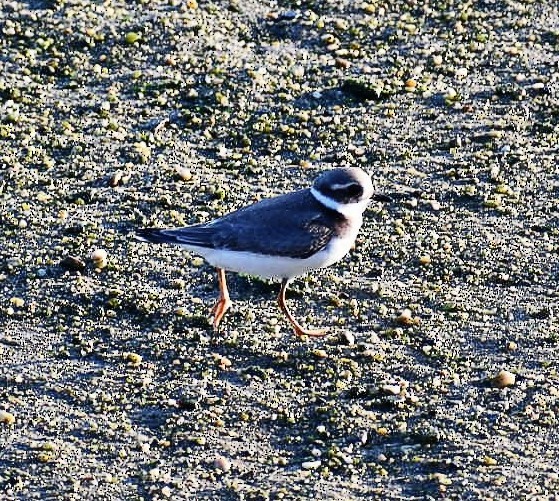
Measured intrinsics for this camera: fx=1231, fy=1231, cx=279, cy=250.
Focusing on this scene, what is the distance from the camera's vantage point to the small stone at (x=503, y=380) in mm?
6262

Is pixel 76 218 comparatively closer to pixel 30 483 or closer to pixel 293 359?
pixel 293 359

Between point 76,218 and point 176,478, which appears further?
point 76,218

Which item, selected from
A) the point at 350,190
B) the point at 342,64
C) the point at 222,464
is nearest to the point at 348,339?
the point at 350,190

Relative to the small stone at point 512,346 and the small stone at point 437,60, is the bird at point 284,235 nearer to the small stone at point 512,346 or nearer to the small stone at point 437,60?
the small stone at point 512,346

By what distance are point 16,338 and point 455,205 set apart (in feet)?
9.74

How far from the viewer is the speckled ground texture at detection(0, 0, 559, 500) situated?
19.0ft

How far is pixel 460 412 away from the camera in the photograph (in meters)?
6.08

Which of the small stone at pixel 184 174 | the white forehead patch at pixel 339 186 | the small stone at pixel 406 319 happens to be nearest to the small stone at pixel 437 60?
the small stone at pixel 184 174

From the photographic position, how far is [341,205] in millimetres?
6789

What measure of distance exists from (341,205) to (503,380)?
4.32 ft

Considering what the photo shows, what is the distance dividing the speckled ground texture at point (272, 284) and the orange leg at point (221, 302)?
0.06 metres

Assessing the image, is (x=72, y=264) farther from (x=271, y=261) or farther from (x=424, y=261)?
(x=424, y=261)

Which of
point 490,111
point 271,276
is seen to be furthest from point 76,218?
point 490,111

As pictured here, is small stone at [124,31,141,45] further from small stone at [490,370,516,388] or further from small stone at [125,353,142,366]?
small stone at [490,370,516,388]
